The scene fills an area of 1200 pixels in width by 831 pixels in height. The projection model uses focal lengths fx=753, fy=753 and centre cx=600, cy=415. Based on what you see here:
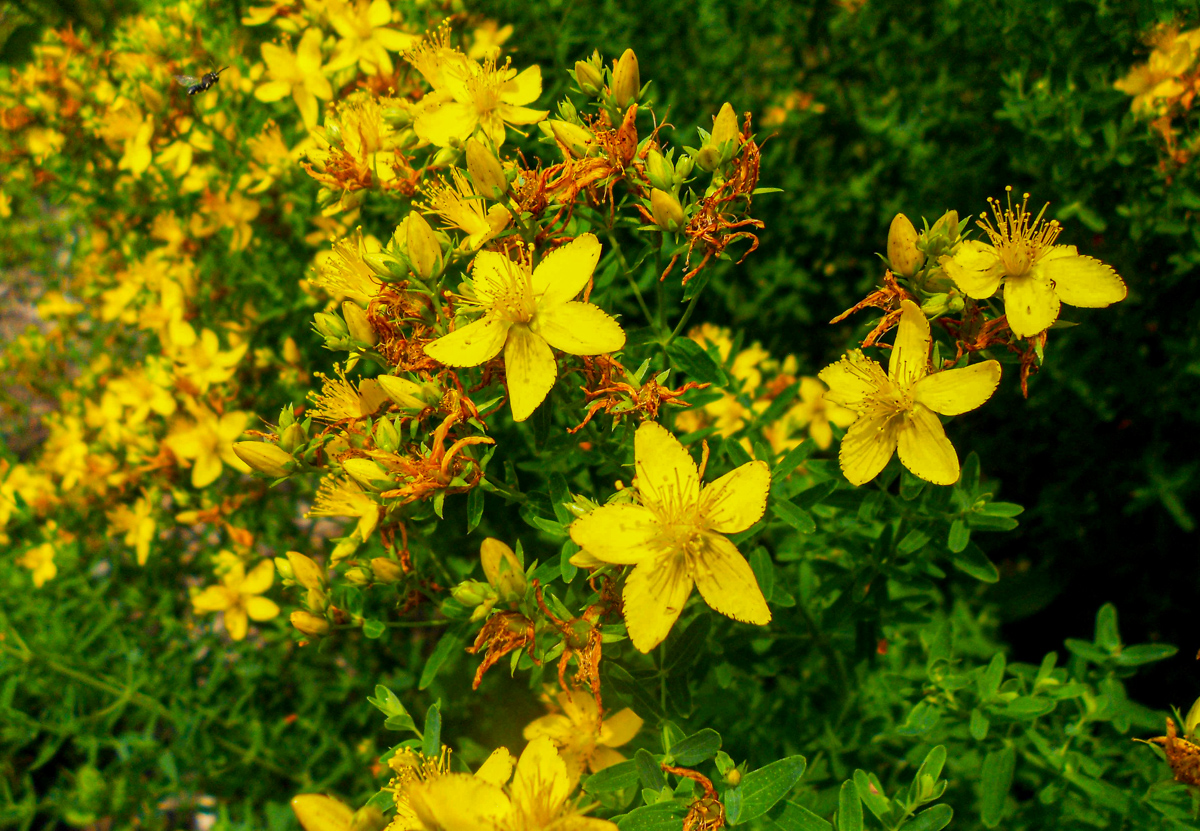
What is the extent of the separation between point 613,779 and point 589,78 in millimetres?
1405

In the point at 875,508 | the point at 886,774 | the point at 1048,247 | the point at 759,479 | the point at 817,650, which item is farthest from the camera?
the point at 886,774

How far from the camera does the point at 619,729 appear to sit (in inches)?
62.1

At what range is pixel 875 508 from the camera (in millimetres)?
1583

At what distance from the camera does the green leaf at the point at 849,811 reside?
1.31m

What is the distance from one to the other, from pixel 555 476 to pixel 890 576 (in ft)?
2.57

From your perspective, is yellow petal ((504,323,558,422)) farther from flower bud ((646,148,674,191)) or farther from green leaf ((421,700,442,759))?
green leaf ((421,700,442,759))

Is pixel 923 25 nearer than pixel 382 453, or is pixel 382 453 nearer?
pixel 382 453

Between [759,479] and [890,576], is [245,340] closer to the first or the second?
[759,479]

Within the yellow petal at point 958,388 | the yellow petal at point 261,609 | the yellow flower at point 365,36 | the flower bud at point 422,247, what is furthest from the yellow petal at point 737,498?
the yellow petal at point 261,609

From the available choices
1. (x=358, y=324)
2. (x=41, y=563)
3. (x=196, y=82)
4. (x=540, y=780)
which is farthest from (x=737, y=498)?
(x=41, y=563)

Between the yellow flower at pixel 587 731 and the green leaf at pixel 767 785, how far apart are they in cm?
30

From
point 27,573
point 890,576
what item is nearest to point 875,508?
point 890,576

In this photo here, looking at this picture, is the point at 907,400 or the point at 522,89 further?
the point at 522,89

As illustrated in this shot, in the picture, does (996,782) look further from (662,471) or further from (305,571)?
(305,571)
